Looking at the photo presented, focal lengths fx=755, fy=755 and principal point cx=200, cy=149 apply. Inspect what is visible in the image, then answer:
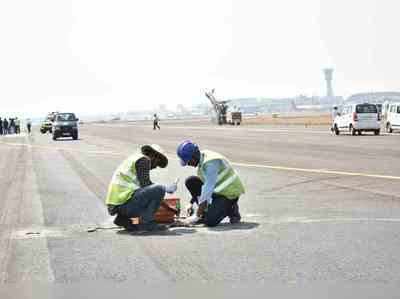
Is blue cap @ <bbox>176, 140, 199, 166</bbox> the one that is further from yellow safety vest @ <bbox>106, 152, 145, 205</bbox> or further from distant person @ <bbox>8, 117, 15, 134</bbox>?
distant person @ <bbox>8, 117, 15, 134</bbox>

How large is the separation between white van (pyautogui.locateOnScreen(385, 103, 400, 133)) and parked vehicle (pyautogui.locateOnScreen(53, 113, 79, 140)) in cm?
2280

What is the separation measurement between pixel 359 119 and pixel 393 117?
2.45 meters

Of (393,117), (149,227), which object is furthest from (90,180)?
(393,117)

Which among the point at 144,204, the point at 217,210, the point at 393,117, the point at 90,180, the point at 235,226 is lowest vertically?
the point at 393,117

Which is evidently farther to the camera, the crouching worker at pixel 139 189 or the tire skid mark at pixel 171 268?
the crouching worker at pixel 139 189

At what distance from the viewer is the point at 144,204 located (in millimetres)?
10305

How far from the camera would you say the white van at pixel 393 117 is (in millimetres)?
45306

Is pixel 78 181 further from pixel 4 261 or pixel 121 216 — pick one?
pixel 4 261

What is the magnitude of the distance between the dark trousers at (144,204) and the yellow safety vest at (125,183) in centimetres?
7

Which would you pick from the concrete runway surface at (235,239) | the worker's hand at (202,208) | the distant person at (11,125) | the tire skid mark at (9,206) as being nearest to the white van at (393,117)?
the tire skid mark at (9,206)

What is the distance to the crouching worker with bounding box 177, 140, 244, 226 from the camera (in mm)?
10484

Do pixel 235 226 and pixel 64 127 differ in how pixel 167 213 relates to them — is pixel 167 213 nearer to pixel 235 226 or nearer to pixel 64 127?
pixel 235 226

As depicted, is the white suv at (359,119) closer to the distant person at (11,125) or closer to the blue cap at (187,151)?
the blue cap at (187,151)

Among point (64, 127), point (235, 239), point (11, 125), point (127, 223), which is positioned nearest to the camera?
point (235, 239)
